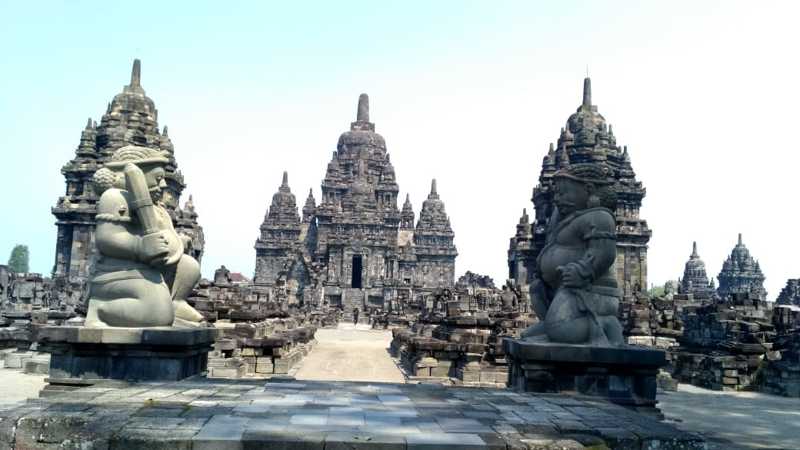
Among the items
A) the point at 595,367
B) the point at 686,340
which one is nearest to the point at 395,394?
the point at 595,367

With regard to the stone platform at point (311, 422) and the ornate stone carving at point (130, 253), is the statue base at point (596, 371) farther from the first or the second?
the ornate stone carving at point (130, 253)

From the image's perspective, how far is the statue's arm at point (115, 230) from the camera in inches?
224

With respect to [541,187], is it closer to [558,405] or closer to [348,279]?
[348,279]

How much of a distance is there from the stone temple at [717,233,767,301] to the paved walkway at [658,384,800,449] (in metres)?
49.5

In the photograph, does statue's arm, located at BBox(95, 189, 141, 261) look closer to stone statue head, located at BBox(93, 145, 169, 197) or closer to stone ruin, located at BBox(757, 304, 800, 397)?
stone statue head, located at BBox(93, 145, 169, 197)

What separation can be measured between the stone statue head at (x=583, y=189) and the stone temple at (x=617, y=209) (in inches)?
939

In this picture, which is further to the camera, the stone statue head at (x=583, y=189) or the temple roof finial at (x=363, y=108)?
the temple roof finial at (x=363, y=108)

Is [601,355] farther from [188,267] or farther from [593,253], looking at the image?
[188,267]

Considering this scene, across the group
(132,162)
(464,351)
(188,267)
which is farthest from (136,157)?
(464,351)

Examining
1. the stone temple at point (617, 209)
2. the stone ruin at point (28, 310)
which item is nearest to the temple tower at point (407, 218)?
the stone temple at point (617, 209)

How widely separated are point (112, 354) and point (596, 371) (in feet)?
13.9

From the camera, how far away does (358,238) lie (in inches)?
2084

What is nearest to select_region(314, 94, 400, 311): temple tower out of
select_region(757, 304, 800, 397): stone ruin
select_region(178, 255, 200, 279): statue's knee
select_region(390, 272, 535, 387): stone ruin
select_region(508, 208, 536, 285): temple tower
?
select_region(508, 208, 536, 285): temple tower

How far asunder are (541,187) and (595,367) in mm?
28011
